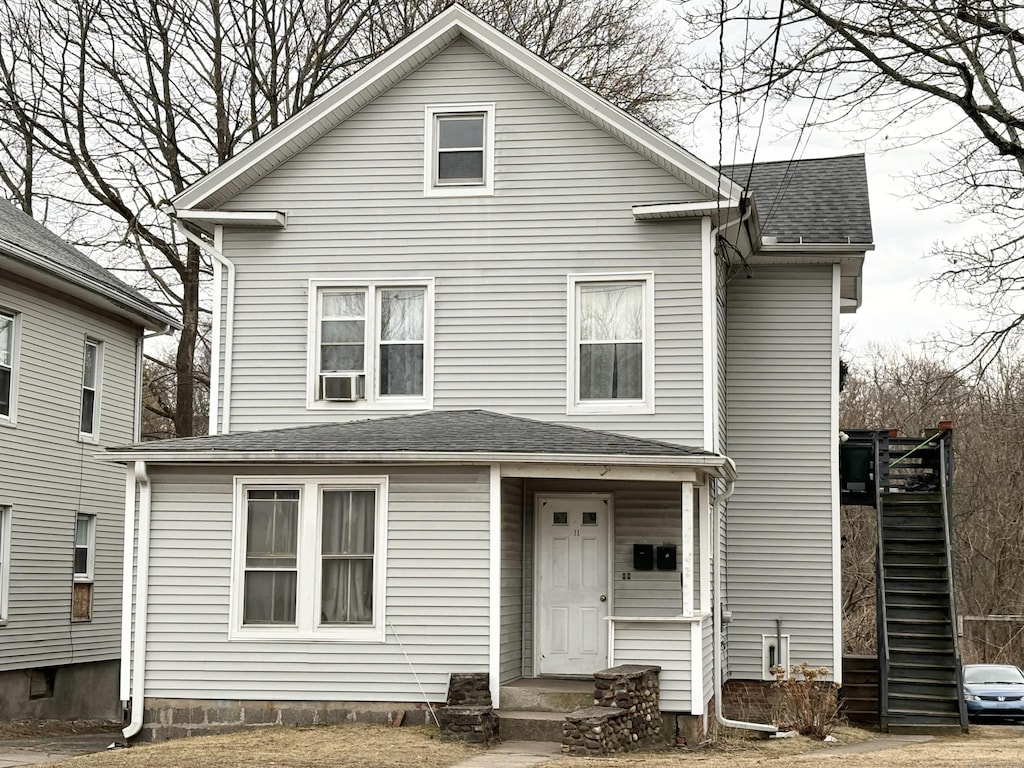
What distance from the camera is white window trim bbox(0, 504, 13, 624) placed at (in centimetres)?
1942

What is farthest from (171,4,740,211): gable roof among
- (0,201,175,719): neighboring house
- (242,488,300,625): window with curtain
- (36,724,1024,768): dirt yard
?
(36,724,1024,768): dirt yard

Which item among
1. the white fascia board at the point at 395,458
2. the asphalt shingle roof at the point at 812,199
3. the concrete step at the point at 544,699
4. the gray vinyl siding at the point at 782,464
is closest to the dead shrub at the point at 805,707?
the gray vinyl siding at the point at 782,464

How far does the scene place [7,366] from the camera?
774 inches

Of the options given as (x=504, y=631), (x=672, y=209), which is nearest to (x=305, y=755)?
(x=504, y=631)

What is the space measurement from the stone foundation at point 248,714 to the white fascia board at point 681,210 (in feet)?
21.8

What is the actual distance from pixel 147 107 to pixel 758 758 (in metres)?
19.4

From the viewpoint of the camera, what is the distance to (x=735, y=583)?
1864 centimetres

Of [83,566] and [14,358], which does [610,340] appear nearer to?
[14,358]

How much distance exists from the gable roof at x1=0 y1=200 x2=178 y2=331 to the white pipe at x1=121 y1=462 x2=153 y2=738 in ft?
18.5

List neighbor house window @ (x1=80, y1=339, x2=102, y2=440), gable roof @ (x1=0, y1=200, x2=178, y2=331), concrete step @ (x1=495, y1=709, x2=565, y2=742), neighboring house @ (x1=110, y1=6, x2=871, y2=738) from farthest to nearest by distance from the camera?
neighbor house window @ (x1=80, y1=339, x2=102, y2=440)
gable roof @ (x1=0, y1=200, x2=178, y2=331)
neighboring house @ (x1=110, y1=6, x2=871, y2=738)
concrete step @ (x1=495, y1=709, x2=565, y2=742)

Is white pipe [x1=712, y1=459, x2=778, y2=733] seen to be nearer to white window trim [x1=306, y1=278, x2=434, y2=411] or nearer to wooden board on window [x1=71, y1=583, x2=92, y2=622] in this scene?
white window trim [x1=306, y1=278, x2=434, y2=411]

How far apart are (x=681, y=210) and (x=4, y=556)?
11348mm

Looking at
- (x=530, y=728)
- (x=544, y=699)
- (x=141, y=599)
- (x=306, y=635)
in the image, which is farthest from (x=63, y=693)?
(x=530, y=728)

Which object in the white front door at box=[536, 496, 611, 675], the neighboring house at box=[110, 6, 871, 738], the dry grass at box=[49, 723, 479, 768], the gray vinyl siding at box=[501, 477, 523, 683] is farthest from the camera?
the white front door at box=[536, 496, 611, 675]
